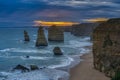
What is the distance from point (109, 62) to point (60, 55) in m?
31.8

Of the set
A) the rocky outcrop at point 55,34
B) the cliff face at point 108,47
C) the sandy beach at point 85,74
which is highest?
the cliff face at point 108,47

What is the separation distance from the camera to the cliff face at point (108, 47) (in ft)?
132

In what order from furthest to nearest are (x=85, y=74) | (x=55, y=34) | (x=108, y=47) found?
1. (x=55, y=34)
2. (x=85, y=74)
3. (x=108, y=47)

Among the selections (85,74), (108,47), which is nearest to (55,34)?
(85,74)

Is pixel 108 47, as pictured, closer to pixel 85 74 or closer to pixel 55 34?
pixel 85 74

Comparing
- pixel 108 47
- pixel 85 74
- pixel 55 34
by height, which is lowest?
pixel 55 34

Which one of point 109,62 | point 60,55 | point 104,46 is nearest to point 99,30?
point 104,46

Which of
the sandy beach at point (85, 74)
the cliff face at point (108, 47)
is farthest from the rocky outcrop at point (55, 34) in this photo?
the cliff face at point (108, 47)

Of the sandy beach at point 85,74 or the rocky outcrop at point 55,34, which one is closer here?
the sandy beach at point 85,74

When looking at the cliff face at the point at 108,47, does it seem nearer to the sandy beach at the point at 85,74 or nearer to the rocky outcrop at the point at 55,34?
the sandy beach at the point at 85,74

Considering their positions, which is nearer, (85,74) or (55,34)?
(85,74)

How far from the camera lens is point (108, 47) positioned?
1647 inches

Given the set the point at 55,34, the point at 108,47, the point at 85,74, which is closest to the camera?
the point at 108,47

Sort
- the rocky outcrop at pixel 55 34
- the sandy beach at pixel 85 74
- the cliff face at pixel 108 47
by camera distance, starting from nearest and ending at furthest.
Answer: the cliff face at pixel 108 47
the sandy beach at pixel 85 74
the rocky outcrop at pixel 55 34
